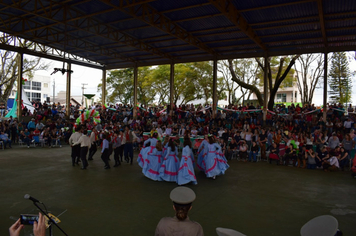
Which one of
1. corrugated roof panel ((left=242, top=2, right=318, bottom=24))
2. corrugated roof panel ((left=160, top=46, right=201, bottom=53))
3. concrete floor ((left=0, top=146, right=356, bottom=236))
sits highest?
corrugated roof panel ((left=242, top=2, right=318, bottom=24))

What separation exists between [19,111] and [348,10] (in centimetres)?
2024

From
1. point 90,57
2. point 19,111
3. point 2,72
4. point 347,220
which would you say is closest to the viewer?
point 347,220

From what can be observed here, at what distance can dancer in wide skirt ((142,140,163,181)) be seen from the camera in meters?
7.80

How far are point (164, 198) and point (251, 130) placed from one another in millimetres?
9493

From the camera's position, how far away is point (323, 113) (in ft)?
50.5

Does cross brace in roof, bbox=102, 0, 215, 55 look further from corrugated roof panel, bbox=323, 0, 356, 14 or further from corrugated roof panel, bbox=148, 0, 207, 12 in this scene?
corrugated roof panel, bbox=323, 0, 356, 14

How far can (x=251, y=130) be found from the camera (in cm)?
1450

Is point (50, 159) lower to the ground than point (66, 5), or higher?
lower

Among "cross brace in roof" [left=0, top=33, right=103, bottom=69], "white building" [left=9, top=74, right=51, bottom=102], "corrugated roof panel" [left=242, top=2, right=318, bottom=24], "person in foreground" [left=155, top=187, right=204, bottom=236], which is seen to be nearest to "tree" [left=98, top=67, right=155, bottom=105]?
"cross brace in roof" [left=0, top=33, right=103, bottom=69]

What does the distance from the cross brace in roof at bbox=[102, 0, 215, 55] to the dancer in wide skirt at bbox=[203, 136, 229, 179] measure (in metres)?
7.34

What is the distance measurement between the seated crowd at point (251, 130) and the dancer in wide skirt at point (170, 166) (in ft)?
7.37

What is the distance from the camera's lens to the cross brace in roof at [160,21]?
12.6m

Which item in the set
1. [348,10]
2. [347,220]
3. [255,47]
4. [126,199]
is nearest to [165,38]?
[255,47]

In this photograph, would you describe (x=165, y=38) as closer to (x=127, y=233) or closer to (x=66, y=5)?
(x=66, y=5)
